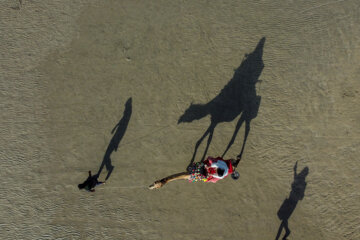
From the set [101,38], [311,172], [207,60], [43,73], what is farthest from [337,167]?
[43,73]

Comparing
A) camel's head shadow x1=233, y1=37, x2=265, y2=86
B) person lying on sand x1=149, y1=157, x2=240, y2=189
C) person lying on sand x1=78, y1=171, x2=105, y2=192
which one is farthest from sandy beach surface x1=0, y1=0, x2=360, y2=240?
person lying on sand x1=149, y1=157, x2=240, y2=189

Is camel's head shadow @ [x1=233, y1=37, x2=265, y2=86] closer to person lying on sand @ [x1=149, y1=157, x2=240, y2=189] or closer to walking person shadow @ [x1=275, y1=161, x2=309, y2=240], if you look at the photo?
person lying on sand @ [x1=149, y1=157, x2=240, y2=189]

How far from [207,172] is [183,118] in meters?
1.53

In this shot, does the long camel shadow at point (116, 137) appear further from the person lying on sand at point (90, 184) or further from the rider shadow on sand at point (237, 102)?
the rider shadow on sand at point (237, 102)

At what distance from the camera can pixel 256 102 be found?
5.45 m

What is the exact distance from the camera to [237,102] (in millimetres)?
5480

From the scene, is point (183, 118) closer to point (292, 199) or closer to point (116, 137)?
point (116, 137)

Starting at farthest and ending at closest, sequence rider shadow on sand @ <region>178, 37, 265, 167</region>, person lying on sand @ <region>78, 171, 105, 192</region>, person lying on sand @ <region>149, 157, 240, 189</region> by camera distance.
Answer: rider shadow on sand @ <region>178, 37, 265, 167</region> < person lying on sand @ <region>78, 171, 105, 192</region> < person lying on sand @ <region>149, 157, 240, 189</region>

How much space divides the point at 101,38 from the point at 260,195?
19.0 feet

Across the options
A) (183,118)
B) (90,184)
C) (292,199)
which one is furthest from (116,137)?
(292,199)

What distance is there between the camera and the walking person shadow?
211 inches

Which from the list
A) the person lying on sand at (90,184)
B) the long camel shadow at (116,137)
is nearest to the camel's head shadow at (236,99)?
the long camel shadow at (116,137)

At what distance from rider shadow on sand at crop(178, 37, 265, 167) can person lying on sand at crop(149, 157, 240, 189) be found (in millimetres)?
511

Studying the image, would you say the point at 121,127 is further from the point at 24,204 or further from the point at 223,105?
the point at 24,204
